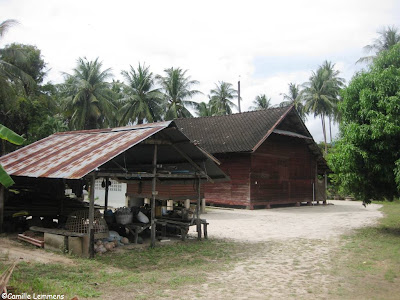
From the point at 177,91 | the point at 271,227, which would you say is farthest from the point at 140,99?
the point at 271,227

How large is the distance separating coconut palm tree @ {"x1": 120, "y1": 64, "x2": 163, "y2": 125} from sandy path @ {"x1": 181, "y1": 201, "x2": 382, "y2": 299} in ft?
84.0

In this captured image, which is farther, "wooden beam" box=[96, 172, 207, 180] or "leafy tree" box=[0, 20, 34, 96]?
"leafy tree" box=[0, 20, 34, 96]

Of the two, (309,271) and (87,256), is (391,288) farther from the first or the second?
(87,256)

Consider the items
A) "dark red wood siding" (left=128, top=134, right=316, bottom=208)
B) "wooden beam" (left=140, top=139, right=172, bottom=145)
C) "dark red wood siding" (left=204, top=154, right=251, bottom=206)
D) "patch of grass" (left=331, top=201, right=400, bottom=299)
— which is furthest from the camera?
"dark red wood siding" (left=204, top=154, right=251, bottom=206)

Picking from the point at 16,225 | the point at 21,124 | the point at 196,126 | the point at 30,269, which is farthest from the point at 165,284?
the point at 21,124

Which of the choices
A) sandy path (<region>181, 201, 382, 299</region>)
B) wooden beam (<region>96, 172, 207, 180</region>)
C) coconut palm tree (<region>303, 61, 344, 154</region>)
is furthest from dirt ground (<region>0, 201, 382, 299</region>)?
coconut palm tree (<region>303, 61, 344, 154</region>)

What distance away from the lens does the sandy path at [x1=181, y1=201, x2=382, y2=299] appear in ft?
20.7

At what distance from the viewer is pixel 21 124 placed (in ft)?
96.2

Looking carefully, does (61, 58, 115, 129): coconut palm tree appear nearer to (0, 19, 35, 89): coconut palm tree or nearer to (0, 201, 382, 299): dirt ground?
(0, 19, 35, 89): coconut palm tree

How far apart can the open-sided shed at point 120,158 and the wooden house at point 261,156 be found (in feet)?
31.8

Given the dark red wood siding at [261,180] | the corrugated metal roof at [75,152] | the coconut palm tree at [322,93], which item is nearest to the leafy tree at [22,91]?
the dark red wood siding at [261,180]

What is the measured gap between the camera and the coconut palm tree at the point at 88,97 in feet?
119

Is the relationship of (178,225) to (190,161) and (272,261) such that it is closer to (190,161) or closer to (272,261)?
(190,161)

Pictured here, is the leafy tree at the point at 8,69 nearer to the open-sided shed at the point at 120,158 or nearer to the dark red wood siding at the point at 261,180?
the dark red wood siding at the point at 261,180
